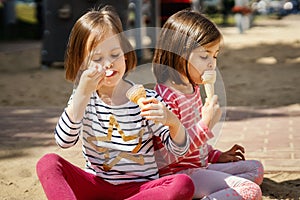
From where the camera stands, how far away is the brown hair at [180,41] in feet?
8.68

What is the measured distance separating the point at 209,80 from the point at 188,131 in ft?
0.76

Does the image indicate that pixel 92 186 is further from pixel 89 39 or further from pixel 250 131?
pixel 250 131

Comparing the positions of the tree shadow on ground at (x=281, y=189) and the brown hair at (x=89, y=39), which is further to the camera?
the tree shadow on ground at (x=281, y=189)

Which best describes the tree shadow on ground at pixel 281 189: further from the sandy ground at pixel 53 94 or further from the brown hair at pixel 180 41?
the brown hair at pixel 180 41

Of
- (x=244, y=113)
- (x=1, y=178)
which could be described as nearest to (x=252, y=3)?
(x=244, y=113)

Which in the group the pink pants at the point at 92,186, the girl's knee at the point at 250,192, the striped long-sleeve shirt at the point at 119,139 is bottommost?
the girl's knee at the point at 250,192

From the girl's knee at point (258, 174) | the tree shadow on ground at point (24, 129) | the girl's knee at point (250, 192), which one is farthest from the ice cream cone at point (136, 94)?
the tree shadow on ground at point (24, 129)

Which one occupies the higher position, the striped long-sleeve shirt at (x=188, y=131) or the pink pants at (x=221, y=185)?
the striped long-sleeve shirt at (x=188, y=131)

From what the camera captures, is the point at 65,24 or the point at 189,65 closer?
the point at 189,65

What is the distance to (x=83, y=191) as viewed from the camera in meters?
2.64

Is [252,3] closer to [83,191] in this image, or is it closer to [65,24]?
[65,24]

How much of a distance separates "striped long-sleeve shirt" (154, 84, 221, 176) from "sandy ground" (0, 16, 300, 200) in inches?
5.2

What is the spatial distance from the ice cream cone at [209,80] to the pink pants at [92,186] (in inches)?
13.9

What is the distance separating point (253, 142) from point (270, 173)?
0.81m
